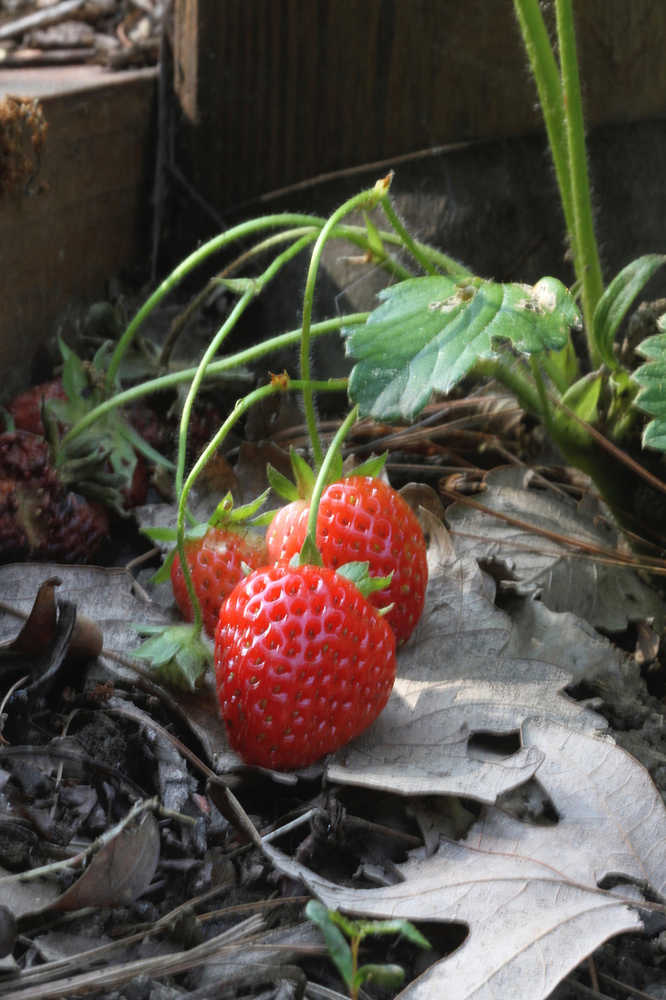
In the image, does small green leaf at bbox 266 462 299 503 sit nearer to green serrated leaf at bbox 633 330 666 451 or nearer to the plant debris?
green serrated leaf at bbox 633 330 666 451

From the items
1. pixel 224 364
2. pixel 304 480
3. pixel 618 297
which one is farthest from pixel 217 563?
pixel 618 297

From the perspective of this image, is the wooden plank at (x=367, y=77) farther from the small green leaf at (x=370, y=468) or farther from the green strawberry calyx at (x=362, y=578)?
the green strawberry calyx at (x=362, y=578)

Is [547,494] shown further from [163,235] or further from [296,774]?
[163,235]

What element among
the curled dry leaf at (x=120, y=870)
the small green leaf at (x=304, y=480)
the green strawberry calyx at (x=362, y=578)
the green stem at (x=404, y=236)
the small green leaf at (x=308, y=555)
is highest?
the green stem at (x=404, y=236)

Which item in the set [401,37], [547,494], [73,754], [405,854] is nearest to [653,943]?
[405,854]

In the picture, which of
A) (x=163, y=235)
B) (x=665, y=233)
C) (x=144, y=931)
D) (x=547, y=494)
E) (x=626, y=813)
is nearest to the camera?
(x=144, y=931)

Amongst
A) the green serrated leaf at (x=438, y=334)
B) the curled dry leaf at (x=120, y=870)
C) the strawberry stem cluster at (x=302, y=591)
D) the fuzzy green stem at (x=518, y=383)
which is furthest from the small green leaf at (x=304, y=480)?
the curled dry leaf at (x=120, y=870)

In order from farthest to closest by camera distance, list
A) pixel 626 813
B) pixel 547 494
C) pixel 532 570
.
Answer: pixel 547 494 < pixel 532 570 < pixel 626 813
